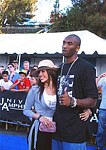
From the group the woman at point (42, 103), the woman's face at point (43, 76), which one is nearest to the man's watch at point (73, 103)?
the woman at point (42, 103)

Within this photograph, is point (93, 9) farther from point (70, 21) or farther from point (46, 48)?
point (46, 48)

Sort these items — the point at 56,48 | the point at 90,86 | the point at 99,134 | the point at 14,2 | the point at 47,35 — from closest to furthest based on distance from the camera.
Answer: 1. the point at 90,86
2. the point at 99,134
3. the point at 56,48
4. the point at 47,35
5. the point at 14,2

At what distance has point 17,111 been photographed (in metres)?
9.21

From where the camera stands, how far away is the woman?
12.6 ft

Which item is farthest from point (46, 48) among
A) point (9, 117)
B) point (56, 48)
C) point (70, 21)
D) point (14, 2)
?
point (14, 2)

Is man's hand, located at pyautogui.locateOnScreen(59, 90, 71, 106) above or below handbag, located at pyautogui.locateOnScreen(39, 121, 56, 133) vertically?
above

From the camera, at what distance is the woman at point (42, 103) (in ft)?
12.6

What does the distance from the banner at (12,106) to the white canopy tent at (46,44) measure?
577 cm

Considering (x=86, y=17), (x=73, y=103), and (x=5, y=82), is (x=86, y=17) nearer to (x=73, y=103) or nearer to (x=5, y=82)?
(x=5, y=82)

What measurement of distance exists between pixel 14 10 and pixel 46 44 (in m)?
23.2

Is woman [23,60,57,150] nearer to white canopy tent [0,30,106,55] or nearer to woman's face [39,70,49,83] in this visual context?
woman's face [39,70,49,83]

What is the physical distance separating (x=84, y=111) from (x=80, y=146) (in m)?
0.35

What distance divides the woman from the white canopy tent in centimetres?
1064

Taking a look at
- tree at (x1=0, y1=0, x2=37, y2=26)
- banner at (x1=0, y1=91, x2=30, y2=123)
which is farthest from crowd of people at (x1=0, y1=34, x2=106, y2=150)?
tree at (x1=0, y1=0, x2=37, y2=26)
